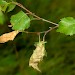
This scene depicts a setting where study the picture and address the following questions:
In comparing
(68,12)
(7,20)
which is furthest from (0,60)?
(68,12)

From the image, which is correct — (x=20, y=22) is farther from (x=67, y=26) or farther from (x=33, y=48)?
(x=33, y=48)

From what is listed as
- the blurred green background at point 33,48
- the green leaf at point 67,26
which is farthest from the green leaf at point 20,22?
the blurred green background at point 33,48

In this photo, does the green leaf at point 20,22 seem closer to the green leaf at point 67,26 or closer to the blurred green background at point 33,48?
the green leaf at point 67,26

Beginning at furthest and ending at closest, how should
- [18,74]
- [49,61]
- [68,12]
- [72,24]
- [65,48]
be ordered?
1. [68,12]
2. [65,48]
3. [49,61]
4. [18,74]
5. [72,24]

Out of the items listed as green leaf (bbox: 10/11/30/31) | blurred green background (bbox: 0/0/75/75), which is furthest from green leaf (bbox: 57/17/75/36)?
blurred green background (bbox: 0/0/75/75)

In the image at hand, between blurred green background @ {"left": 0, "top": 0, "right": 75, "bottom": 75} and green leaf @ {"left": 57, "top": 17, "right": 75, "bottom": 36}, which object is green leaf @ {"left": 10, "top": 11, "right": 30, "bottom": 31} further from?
blurred green background @ {"left": 0, "top": 0, "right": 75, "bottom": 75}

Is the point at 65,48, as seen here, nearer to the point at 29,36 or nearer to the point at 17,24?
the point at 29,36

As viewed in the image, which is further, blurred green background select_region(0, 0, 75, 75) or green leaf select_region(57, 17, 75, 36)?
blurred green background select_region(0, 0, 75, 75)

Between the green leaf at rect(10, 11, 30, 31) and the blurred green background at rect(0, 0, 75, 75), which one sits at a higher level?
the green leaf at rect(10, 11, 30, 31)
